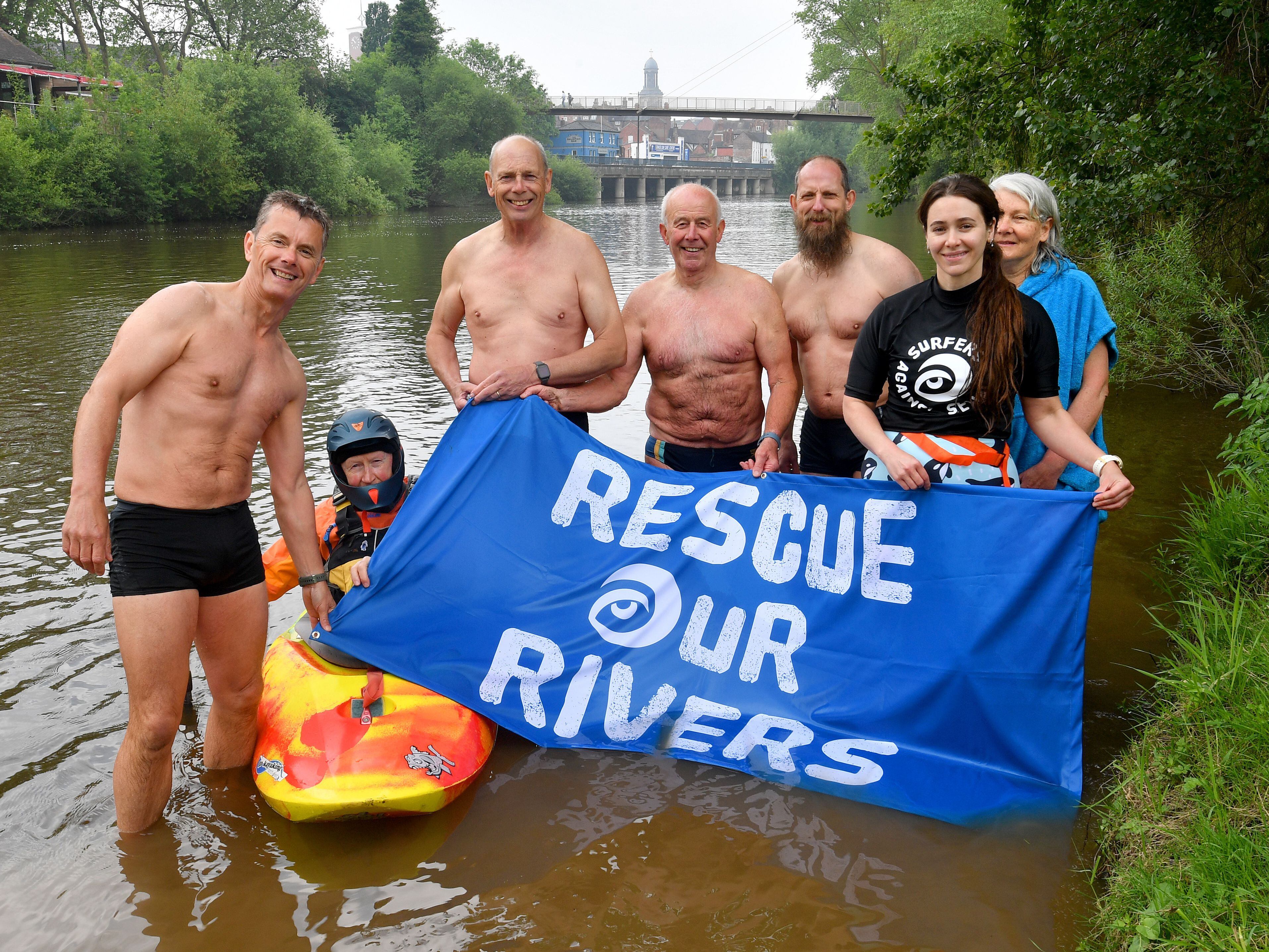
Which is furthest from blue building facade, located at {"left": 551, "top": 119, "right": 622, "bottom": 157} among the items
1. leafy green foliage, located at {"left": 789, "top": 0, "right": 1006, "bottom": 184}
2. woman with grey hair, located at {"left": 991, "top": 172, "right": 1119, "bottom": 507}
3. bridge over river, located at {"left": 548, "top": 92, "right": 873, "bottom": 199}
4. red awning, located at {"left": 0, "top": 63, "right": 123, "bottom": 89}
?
woman with grey hair, located at {"left": 991, "top": 172, "right": 1119, "bottom": 507}

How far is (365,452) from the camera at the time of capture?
15.9 ft

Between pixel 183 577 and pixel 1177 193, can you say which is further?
pixel 1177 193

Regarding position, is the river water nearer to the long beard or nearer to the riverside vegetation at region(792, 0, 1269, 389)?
the long beard

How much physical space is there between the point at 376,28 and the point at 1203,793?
97.5m

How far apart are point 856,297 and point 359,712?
3.26 m

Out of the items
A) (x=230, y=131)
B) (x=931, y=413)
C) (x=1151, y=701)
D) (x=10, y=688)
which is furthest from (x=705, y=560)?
(x=230, y=131)

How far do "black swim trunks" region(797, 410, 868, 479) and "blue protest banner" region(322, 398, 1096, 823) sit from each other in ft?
3.70

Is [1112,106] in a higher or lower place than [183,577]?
higher

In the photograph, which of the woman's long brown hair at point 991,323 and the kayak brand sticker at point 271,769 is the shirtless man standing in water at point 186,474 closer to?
the kayak brand sticker at point 271,769

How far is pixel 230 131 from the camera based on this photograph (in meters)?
43.9

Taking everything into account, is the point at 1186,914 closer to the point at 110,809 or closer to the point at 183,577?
the point at 183,577

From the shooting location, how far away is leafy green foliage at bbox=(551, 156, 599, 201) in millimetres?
77938

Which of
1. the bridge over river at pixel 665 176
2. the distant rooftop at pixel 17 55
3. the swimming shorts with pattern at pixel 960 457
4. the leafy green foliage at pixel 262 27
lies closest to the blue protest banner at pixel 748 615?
the swimming shorts with pattern at pixel 960 457

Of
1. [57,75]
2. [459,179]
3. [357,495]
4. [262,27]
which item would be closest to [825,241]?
[357,495]
